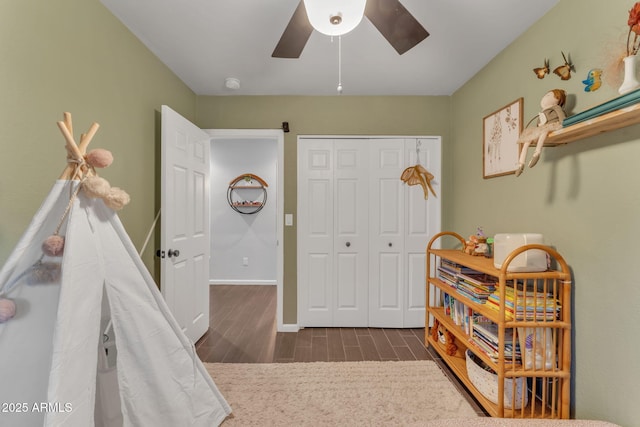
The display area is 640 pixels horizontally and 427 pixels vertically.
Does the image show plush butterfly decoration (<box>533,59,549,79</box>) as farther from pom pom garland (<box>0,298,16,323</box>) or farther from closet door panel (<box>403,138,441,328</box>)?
pom pom garland (<box>0,298,16,323</box>)

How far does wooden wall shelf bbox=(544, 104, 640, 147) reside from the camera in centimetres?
122

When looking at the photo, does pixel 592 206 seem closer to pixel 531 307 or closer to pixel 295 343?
pixel 531 307

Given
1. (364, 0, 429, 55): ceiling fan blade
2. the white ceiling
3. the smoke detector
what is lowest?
(364, 0, 429, 55): ceiling fan blade

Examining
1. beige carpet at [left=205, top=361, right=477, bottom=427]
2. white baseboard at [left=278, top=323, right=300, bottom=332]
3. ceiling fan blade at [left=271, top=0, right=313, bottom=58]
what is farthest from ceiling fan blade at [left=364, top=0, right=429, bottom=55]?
white baseboard at [left=278, top=323, right=300, bottom=332]

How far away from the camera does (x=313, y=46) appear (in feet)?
7.30

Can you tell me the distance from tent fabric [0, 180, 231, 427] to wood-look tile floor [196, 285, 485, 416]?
3.58 feet

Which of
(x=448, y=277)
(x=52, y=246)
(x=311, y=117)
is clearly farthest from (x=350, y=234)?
(x=52, y=246)

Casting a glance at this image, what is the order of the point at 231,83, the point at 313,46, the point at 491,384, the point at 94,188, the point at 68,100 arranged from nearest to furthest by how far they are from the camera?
the point at 94,188 → the point at 68,100 → the point at 491,384 → the point at 313,46 → the point at 231,83

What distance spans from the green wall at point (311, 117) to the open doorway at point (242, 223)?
1935 millimetres

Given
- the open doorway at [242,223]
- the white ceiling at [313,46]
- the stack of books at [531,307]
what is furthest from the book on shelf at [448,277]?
the open doorway at [242,223]

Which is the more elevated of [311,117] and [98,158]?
[311,117]

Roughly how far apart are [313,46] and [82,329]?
2.17m

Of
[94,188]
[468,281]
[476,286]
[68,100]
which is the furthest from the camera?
[468,281]

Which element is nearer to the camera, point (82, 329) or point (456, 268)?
point (82, 329)
